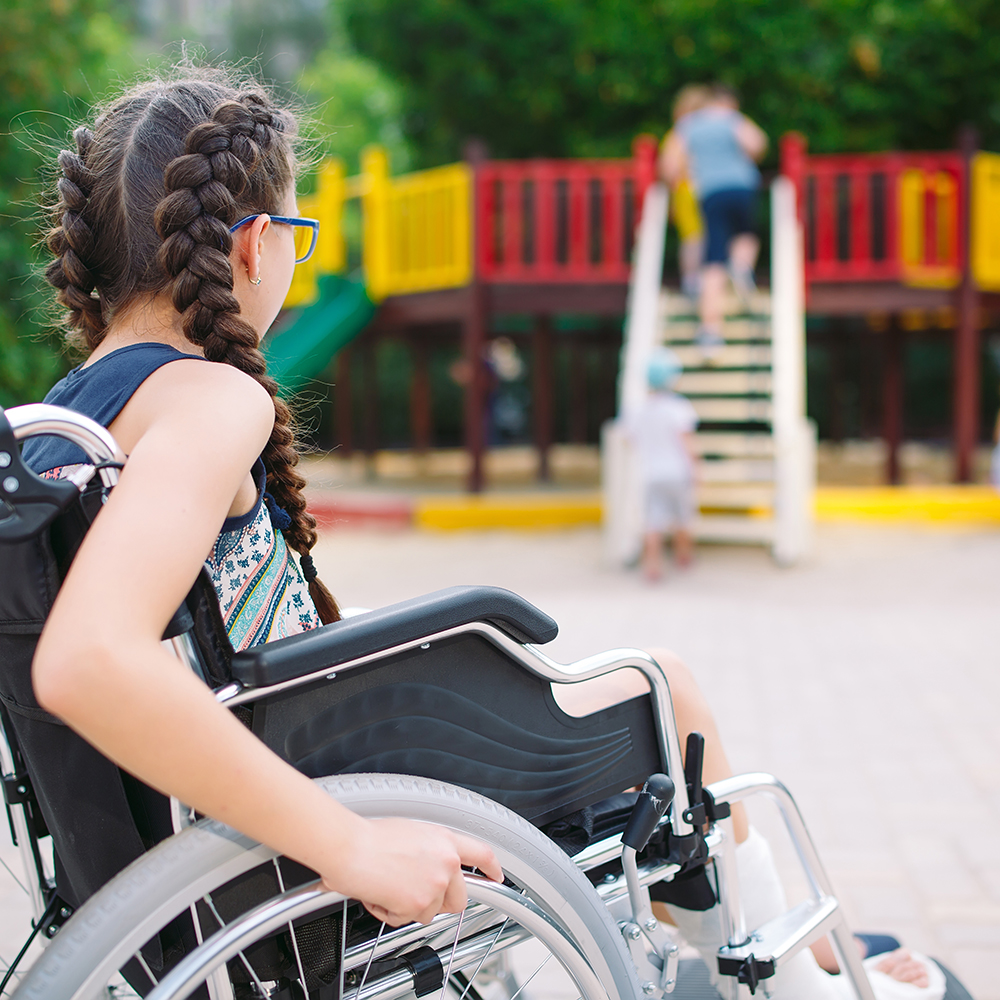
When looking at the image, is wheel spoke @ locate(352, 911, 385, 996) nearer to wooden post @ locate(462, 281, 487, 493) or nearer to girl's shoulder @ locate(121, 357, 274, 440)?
girl's shoulder @ locate(121, 357, 274, 440)

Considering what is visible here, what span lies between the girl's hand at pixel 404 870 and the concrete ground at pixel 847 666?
161cm

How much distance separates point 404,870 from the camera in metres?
0.99

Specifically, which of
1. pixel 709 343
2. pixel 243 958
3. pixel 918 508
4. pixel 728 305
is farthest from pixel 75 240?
pixel 918 508

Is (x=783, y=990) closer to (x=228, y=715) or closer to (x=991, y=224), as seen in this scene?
(x=228, y=715)

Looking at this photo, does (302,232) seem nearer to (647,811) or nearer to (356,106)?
(647,811)

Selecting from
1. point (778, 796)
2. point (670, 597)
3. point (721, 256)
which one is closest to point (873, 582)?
point (670, 597)

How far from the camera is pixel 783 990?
59.9 inches

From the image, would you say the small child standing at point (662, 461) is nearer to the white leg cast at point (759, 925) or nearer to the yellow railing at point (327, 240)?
the yellow railing at point (327, 240)

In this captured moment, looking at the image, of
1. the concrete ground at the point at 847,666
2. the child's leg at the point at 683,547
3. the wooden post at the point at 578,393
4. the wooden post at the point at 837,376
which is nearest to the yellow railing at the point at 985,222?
the concrete ground at the point at 847,666

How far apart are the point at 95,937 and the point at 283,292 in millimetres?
756

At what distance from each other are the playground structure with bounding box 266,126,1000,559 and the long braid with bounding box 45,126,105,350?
253 inches

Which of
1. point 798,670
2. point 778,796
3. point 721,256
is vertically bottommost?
point 798,670

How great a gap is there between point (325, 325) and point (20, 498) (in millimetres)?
9408

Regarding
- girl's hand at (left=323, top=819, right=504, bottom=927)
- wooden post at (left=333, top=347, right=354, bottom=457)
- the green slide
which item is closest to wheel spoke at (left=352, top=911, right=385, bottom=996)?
girl's hand at (left=323, top=819, right=504, bottom=927)
